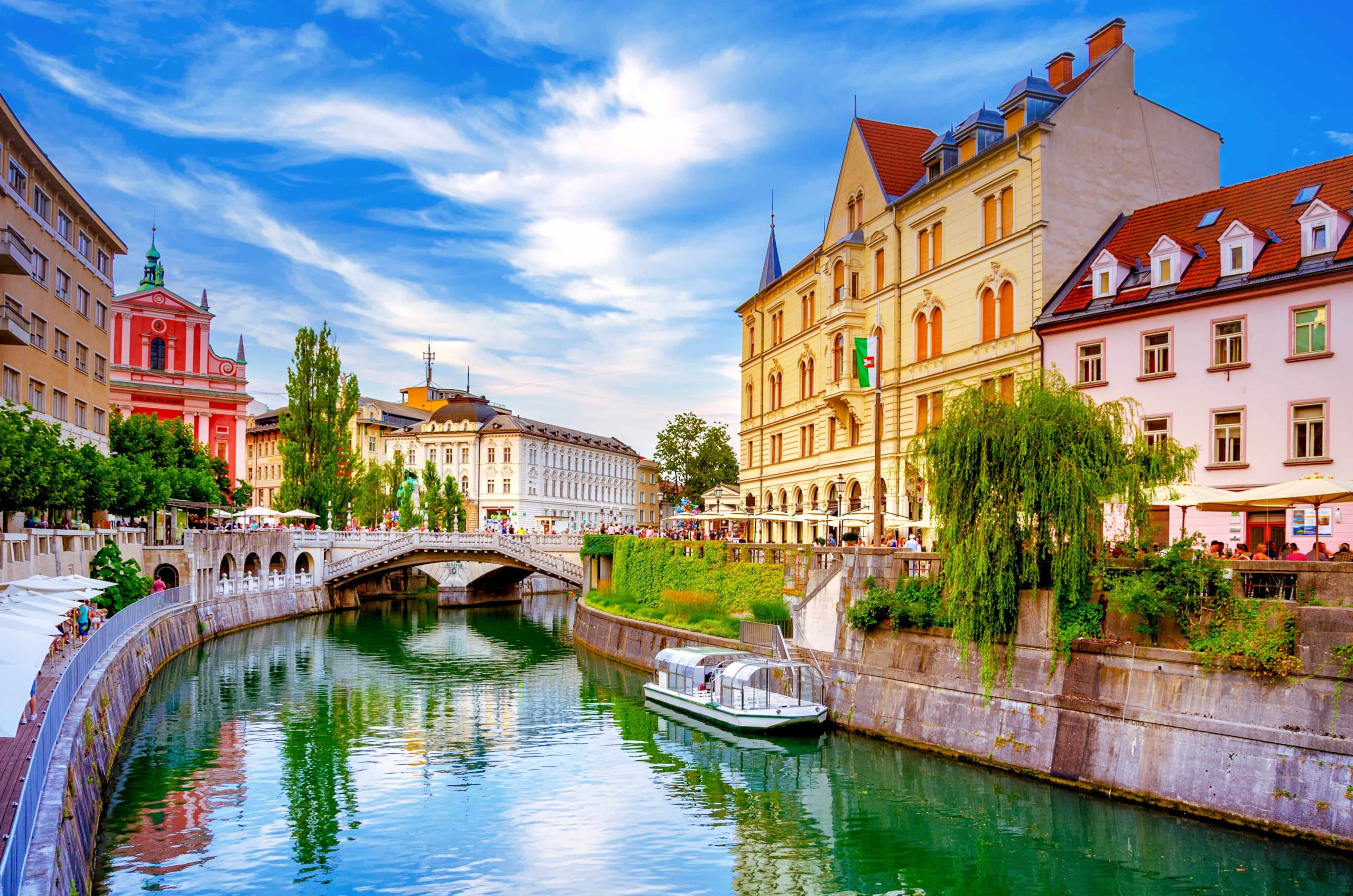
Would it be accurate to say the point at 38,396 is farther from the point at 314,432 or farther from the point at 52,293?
the point at 314,432

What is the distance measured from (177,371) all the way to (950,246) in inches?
2372

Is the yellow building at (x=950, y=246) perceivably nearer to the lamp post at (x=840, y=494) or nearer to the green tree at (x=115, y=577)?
the lamp post at (x=840, y=494)

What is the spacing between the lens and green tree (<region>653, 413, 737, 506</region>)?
315ft

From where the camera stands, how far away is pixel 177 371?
268 feet

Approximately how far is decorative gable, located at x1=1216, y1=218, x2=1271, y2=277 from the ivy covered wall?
17.3m

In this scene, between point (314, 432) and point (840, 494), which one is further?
point (314, 432)

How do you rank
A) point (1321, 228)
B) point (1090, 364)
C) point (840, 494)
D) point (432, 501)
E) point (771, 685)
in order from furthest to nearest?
1. point (432, 501)
2. point (840, 494)
3. point (1090, 364)
4. point (771, 685)
5. point (1321, 228)

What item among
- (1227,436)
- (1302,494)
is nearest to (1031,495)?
(1302,494)

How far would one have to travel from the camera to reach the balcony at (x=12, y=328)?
1522 inches

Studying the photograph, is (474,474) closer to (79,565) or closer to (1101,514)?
Result: (79,565)

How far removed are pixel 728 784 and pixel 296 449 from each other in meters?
57.1

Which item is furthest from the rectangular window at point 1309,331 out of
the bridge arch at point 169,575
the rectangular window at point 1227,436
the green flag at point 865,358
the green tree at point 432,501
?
the green tree at point 432,501

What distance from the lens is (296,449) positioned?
251 ft

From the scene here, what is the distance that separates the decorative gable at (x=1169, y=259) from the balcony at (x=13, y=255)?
1497 inches
